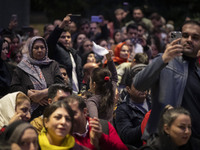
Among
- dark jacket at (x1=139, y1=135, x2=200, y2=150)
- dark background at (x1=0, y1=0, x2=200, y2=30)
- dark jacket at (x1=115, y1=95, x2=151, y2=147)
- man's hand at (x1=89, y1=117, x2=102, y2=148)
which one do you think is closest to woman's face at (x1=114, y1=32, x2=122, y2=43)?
dark jacket at (x1=115, y1=95, x2=151, y2=147)

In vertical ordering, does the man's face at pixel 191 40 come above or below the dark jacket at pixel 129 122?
above

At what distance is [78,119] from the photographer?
14.6ft

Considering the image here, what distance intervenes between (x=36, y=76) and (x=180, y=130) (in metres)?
2.72

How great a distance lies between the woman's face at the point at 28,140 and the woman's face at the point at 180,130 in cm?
106

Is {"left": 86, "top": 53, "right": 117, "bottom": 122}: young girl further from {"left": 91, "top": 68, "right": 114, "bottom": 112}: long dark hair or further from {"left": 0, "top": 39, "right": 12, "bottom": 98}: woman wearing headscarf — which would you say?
{"left": 0, "top": 39, "right": 12, "bottom": 98}: woman wearing headscarf

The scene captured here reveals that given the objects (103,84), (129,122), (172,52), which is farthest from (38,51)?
(172,52)

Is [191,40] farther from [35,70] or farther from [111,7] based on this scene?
[111,7]

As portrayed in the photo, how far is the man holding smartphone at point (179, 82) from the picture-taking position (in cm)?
384

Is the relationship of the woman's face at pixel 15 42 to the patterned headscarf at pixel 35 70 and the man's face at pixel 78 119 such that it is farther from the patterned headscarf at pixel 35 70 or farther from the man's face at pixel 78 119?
the man's face at pixel 78 119

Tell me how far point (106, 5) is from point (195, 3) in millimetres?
4067

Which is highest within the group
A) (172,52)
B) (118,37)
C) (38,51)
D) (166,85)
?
(172,52)

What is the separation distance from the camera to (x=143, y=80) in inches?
149

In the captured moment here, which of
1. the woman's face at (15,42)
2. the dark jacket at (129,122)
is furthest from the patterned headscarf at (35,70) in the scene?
the woman's face at (15,42)

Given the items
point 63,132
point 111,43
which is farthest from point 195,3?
point 63,132
